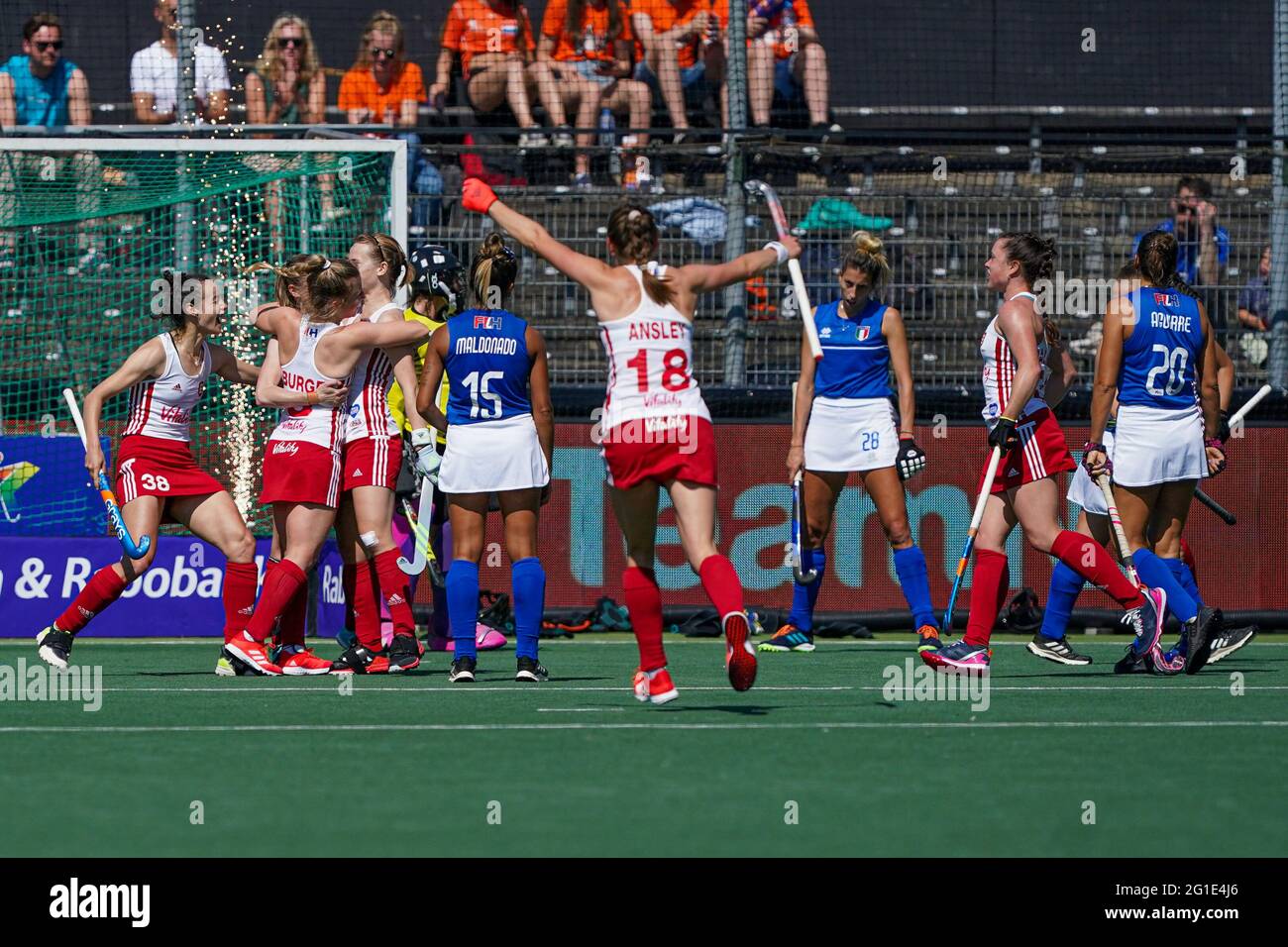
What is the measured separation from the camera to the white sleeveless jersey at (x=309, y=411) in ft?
30.4

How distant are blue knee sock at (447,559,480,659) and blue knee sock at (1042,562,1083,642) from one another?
2910 mm

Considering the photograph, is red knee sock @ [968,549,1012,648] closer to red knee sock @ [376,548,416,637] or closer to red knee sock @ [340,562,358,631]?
red knee sock @ [376,548,416,637]

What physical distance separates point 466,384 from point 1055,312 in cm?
663

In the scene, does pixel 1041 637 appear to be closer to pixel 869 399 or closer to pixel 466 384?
pixel 869 399

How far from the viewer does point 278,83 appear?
15.1m

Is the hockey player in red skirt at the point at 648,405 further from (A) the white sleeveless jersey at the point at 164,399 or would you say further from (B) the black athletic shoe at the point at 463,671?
(A) the white sleeveless jersey at the point at 164,399

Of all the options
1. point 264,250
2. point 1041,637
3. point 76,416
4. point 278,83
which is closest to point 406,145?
point 264,250

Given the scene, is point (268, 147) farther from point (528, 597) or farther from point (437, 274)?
point (528, 597)

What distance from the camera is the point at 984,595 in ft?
29.2

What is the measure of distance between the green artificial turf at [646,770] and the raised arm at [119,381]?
126 cm

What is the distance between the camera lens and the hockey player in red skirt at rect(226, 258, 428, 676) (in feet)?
30.2

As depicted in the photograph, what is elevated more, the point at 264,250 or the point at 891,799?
the point at 264,250

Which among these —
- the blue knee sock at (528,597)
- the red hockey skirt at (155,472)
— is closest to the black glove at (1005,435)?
the blue knee sock at (528,597)

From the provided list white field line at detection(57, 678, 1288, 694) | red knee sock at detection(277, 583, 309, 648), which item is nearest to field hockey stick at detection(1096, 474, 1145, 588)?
white field line at detection(57, 678, 1288, 694)
